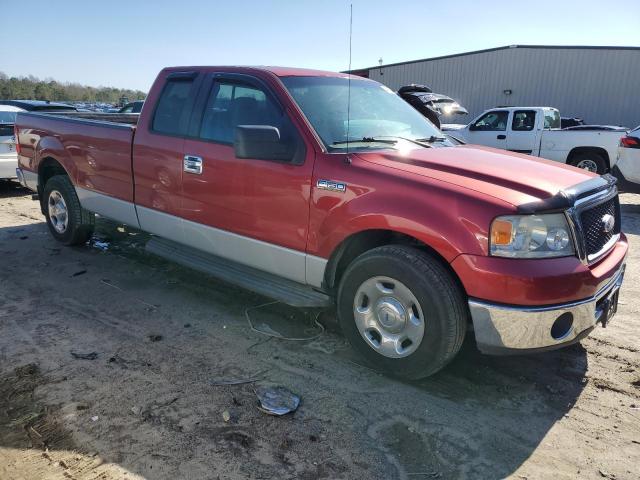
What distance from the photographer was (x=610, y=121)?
2267cm

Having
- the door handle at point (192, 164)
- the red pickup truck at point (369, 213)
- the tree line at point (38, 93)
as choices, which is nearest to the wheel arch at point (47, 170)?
the red pickup truck at point (369, 213)

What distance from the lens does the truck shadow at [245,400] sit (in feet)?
8.25

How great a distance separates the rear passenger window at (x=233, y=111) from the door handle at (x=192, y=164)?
0.19 meters

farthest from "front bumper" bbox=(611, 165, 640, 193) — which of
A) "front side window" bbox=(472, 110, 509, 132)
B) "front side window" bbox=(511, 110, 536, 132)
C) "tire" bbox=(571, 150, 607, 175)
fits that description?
"front side window" bbox=(472, 110, 509, 132)

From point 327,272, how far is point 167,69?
2624mm

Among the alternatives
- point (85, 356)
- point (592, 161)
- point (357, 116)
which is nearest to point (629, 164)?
point (592, 161)

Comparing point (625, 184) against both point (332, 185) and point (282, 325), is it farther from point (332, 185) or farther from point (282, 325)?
point (332, 185)

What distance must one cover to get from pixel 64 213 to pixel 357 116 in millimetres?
3995

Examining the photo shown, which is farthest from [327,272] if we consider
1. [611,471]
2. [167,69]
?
[167,69]

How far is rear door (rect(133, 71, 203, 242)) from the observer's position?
425 centimetres

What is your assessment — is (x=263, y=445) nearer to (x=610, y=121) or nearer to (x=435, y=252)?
(x=435, y=252)

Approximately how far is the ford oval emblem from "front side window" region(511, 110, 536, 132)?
10.5m

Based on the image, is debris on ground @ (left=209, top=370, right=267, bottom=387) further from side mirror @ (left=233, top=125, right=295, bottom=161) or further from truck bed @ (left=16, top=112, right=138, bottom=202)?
truck bed @ (left=16, top=112, right=138, bottom=202)

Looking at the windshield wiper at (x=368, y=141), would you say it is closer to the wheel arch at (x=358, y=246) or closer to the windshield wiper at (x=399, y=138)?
the windshield wiper at (x=399, y=138)
